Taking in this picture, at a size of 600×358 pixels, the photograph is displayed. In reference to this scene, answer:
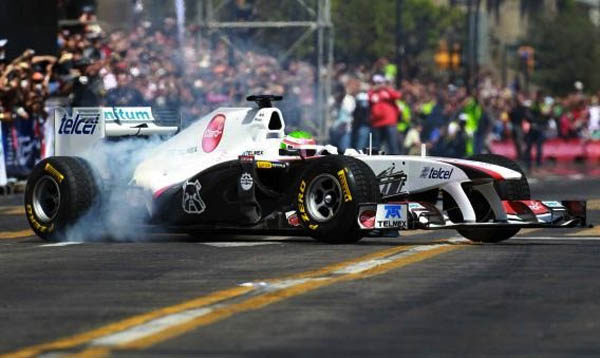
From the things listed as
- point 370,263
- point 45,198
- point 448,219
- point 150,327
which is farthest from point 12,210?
point 150,327

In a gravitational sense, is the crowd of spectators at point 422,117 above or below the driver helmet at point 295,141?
below

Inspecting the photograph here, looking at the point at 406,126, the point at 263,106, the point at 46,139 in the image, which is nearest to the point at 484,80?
the point at 406,126

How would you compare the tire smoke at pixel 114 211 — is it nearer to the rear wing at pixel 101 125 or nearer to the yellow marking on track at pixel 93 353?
the rear wing at pixel 101 125

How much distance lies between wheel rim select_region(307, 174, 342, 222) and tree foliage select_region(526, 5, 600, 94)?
72692 millimetres

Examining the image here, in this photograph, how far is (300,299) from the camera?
1054 centimetres

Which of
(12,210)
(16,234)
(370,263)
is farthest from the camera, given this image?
(12,210)

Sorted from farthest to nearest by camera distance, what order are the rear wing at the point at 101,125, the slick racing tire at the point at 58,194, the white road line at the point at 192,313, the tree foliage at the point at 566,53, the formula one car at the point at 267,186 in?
the tree foliage at the point at 566,53 → the rear wing at the point at 101,125 → the slick racing tire at the point at 58,194 → the formula one car at the point at 267,186 → the white road line at the point at 192,313

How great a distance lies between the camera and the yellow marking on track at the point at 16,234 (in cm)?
1697

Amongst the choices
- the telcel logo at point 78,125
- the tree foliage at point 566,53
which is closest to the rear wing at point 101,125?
the telcel logo at point 78,125

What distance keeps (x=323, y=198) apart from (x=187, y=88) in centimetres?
1543

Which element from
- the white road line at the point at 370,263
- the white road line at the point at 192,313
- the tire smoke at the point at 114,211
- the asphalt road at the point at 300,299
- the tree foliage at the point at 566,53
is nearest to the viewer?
the asphalt road at the point at 300,299

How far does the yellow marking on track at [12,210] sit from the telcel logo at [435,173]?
23.9ft

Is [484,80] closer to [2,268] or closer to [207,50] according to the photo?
[207,50]

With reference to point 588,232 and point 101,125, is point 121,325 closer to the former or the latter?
point 101,125
